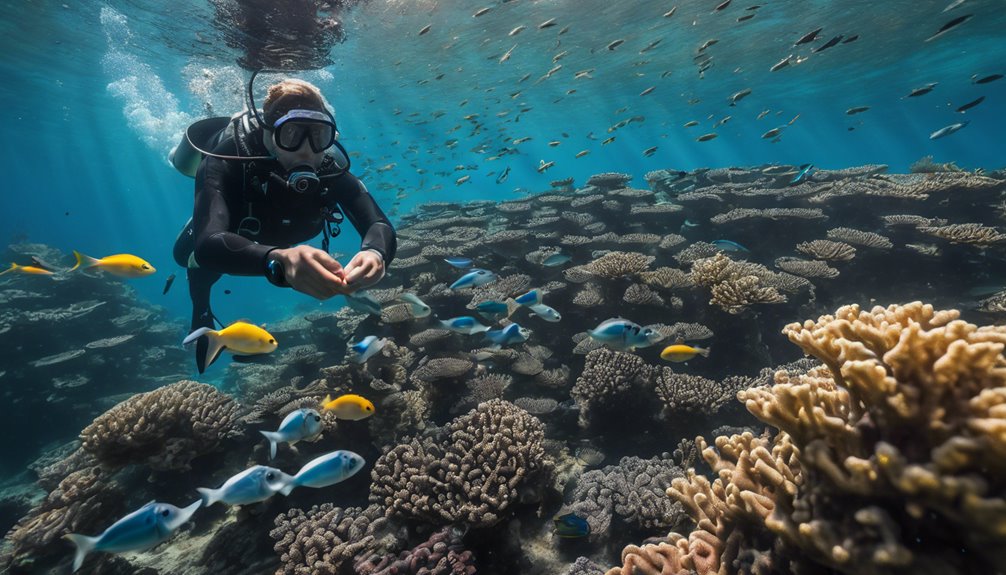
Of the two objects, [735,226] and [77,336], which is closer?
[735,226]

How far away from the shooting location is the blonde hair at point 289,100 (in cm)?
379

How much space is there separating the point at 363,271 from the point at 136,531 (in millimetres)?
3027

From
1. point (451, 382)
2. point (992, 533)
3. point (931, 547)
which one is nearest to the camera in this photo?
point (992, 533)

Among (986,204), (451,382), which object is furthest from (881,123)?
(451,382)

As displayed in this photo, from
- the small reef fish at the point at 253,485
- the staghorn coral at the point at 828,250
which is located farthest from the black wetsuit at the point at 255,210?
the staghorn coral at the point at 828,250

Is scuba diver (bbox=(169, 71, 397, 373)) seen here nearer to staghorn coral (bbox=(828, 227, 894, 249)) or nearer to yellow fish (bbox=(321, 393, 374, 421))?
yellow fish (bbox=(321, 393, 374, 421))

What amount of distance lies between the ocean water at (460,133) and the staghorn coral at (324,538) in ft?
1.58

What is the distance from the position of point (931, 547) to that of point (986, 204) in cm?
1197

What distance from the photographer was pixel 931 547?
5.04 feet

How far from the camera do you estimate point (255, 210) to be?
397 cm

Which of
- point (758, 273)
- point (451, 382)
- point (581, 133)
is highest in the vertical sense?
point (581, 133)

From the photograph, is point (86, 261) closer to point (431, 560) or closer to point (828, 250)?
point (431, 560)

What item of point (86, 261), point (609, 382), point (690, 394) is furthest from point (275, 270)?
point (86, 261)

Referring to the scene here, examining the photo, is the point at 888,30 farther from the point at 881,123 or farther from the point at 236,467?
the point at 881,123
